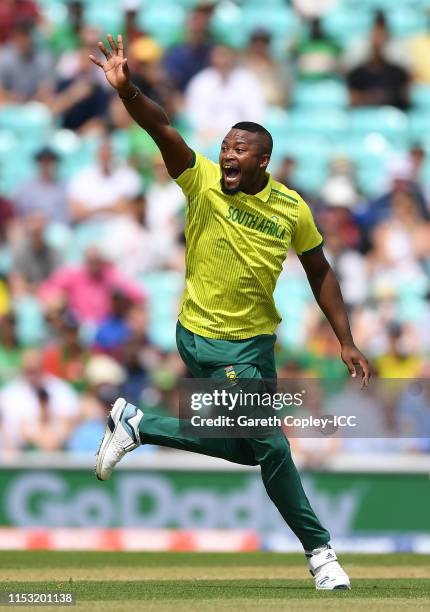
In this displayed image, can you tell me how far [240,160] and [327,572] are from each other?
1.91 meters

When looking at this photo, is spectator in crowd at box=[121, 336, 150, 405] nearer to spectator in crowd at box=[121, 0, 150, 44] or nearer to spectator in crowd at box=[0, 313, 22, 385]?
spectator in crowd at box=[0, 313, 22, 385]

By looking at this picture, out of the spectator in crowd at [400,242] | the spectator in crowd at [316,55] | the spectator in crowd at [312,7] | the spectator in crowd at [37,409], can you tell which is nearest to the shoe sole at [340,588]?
the spectator in crowd at [37,409]

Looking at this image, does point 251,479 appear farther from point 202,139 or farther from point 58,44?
point 58,44

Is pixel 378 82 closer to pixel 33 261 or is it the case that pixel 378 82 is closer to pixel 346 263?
pixel 346 263

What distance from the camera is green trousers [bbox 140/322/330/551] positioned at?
20.7 feet

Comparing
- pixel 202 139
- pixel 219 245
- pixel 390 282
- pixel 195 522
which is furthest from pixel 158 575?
pixel 202 139

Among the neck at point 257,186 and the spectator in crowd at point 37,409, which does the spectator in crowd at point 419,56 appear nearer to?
the spectator in crowd at point 37,409

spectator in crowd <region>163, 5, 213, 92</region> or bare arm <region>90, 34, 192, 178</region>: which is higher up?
spectator in crowd <region>163, 5, 213, 92</region>

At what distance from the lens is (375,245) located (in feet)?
42.5

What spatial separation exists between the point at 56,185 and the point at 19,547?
4.44 m

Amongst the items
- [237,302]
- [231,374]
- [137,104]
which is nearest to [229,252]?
[237,302]

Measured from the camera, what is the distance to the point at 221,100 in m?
14.0

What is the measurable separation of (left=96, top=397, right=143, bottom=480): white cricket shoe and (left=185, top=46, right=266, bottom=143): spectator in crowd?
7.79 m
